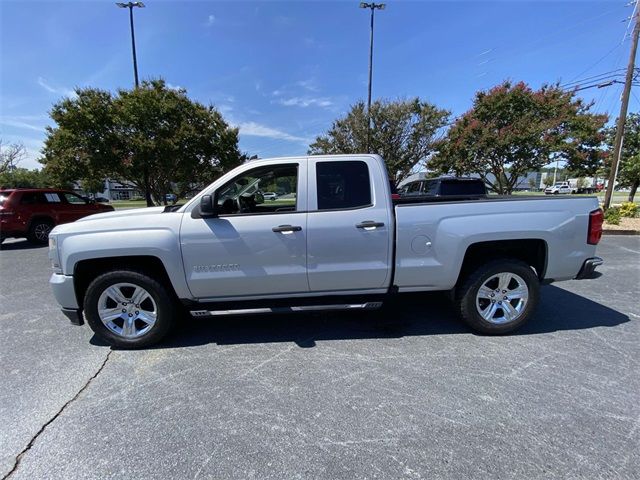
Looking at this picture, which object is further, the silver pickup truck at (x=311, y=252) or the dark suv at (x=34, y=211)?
the dark suv at (x=34, y=211)

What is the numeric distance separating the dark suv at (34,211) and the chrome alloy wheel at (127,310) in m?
8.81

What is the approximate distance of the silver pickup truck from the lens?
333 cm

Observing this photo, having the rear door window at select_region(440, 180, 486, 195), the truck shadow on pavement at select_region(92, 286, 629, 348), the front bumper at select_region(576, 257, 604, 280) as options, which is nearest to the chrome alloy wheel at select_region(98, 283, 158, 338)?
the truck shadow on pavement at select_region(92, 286, 629, 348)

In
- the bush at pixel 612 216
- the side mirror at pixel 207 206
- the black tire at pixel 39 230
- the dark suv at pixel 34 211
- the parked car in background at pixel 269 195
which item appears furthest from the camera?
the bush at pixel 612 216

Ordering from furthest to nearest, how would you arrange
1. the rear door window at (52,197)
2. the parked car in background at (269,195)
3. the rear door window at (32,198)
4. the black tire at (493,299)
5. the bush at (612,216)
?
1. the bush at (612,216)
2. the rear door window at (52,197)
3. the rear door window at (32,198)
4. the parked car in background at (269,195)
5. the black tire at (493,299)

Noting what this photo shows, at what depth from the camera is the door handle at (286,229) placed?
3.33 m

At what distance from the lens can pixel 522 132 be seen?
12.9 m

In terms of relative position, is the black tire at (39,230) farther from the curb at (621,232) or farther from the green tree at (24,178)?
the green tree at (24,178)

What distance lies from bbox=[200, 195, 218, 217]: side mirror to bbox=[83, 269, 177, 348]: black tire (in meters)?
0.88

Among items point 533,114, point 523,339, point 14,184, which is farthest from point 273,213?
point 14,184

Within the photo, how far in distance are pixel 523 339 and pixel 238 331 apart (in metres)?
3.14

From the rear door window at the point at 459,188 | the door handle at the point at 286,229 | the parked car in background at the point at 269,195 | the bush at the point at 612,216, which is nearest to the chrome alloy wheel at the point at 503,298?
the door handle at the point at 286,229

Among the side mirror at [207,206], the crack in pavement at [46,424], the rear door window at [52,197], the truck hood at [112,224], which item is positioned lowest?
the crack in pavement at [46,424]

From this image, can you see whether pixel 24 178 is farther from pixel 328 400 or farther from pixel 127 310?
pixel 328 400
